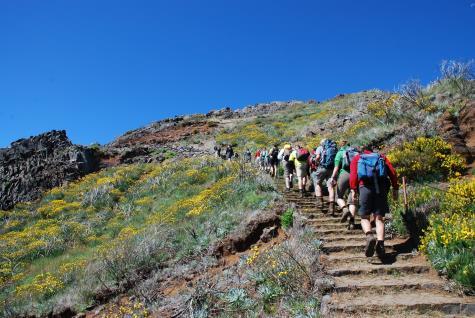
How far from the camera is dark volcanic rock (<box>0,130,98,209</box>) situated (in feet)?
81.0

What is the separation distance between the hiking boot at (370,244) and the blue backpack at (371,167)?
929mm

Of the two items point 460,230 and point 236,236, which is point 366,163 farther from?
point 236,236

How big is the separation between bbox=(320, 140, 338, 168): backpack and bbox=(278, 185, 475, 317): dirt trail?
239 centimetres

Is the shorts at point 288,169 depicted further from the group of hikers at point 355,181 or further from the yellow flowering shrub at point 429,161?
the yellow flowering shrub at point 429,161

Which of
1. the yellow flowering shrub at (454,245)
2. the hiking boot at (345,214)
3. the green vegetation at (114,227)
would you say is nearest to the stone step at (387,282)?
the yellow flowering shrub at (454,245)

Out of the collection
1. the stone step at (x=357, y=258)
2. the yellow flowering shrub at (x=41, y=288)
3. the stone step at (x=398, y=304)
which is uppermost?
the stone step at (x=357, y=258)

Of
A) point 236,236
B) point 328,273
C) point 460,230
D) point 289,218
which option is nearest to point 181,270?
point 236,236

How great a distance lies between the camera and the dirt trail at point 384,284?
18.3ft

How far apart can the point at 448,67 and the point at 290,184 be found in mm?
8073

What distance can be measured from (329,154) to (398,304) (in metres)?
5.13

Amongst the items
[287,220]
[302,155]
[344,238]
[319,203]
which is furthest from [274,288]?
[302,155]

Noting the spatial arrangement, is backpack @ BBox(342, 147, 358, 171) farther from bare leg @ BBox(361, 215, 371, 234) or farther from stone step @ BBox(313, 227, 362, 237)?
bare leg @ BBox(361, 215, 371, 234)

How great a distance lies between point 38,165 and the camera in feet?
86.3

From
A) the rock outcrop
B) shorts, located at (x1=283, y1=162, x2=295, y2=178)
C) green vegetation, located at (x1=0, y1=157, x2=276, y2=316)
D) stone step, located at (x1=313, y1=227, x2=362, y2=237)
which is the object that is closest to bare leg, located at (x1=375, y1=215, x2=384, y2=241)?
stone step, located at (x1=313, y1=227, x2=362, y2=237)
